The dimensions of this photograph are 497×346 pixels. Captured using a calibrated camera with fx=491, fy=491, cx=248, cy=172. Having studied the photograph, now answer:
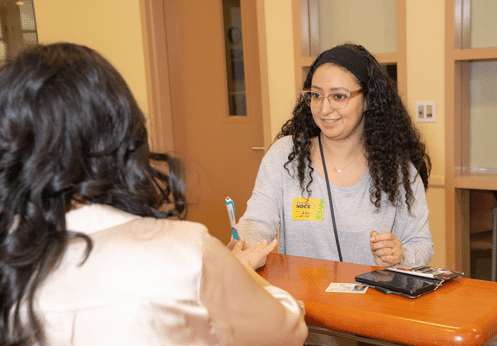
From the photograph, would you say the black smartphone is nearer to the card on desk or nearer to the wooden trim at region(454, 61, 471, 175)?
the card on desk

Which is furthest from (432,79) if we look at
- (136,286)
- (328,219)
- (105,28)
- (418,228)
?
(105,28)

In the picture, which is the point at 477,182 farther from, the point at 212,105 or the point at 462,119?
the point at 212,105

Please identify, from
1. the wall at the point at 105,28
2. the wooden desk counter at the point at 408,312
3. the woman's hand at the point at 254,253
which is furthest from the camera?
the wall at the point at 105,28

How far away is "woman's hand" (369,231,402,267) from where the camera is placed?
1676mm

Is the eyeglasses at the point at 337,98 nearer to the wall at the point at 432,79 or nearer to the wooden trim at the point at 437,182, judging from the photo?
the wall at the point at 432,79

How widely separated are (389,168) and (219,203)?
2.15 meters

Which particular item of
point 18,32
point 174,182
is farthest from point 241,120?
point 174,182

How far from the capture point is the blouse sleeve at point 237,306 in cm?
79

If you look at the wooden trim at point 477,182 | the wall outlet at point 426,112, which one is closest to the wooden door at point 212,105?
the wall outlet at point 426,112

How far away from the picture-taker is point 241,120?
146 inches

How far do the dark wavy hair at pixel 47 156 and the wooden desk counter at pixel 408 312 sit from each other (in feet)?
2.25

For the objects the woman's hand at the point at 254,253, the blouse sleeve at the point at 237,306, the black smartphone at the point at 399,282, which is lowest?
the black smartphone at the point at 399,282

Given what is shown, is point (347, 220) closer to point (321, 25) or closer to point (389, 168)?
point (389, 168)

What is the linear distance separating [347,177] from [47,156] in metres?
1.51
